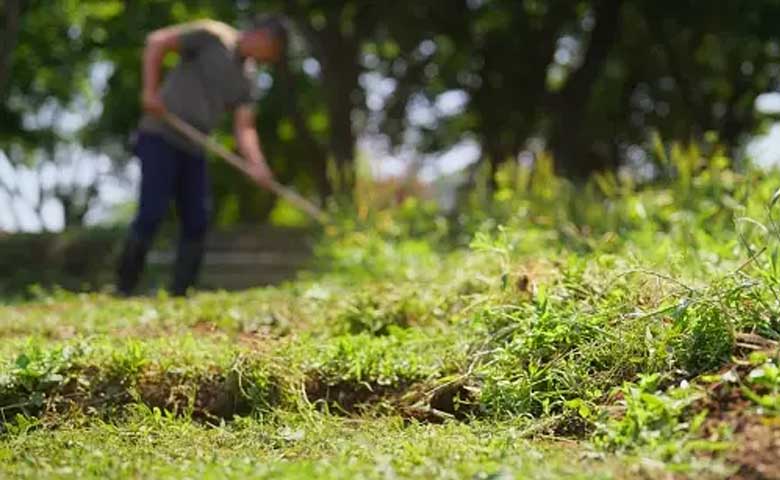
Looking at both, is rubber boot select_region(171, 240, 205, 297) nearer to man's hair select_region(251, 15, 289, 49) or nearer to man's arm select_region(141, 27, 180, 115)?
man's arm select_region(141, 27, 180, 115)

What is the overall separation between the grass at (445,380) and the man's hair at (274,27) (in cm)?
301

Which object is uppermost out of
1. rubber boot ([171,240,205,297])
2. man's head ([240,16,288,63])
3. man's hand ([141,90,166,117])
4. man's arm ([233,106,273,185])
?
man's head ([240,16,288,63])

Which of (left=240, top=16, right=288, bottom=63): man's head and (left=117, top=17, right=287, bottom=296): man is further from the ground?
(left=240, top=16, right=288, bottom=63): man's head

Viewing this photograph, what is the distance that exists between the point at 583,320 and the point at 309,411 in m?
0.77

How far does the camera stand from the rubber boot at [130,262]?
742cm

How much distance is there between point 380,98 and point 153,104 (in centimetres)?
1698

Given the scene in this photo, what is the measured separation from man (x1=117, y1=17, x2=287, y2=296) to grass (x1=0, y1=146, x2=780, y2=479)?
93.4 inches

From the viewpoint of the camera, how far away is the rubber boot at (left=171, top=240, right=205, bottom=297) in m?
7.75

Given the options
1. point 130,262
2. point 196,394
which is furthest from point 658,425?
point 130,262

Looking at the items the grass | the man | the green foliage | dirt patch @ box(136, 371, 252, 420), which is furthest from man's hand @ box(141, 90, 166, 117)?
the green foliage

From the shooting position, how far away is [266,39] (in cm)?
768

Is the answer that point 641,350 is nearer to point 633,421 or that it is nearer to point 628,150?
point 633,421

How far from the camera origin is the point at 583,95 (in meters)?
17.5

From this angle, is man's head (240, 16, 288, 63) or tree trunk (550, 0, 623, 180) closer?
man's head (240, 16, 288, 63)
